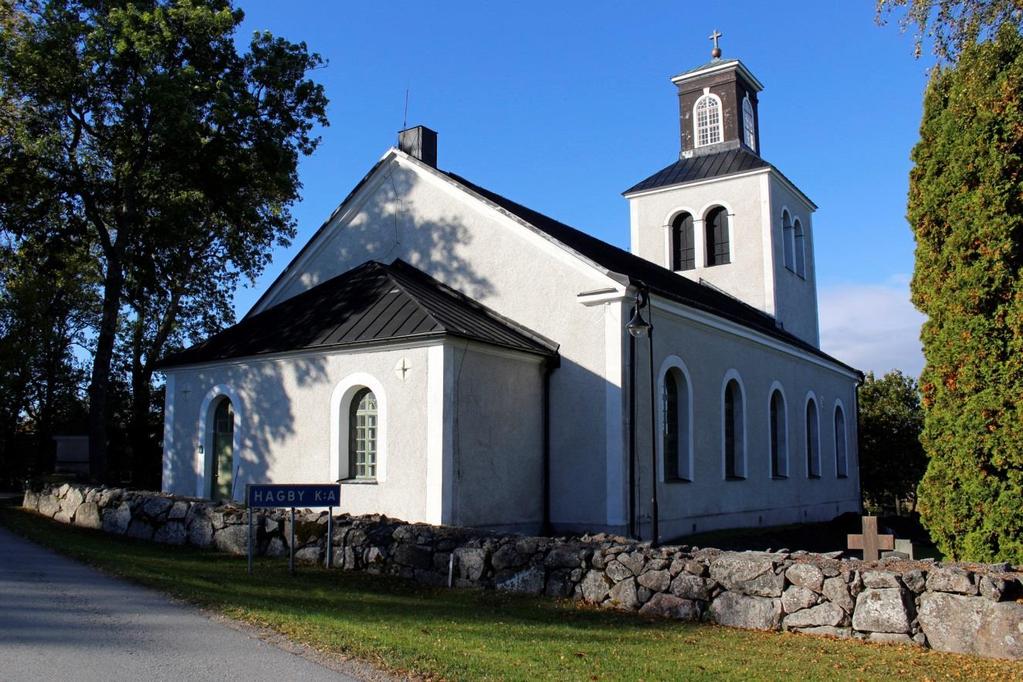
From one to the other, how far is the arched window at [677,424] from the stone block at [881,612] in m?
9.46

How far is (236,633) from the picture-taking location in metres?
7.73

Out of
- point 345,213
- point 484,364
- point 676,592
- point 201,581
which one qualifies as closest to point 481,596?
point 676,592

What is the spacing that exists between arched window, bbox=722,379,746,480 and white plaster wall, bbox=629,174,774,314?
23.5ft

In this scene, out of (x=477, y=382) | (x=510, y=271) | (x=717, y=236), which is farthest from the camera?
(x=717, y=236)

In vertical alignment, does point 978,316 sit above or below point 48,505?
above

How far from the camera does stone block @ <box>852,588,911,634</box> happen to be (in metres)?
8.32

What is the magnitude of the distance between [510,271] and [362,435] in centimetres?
464

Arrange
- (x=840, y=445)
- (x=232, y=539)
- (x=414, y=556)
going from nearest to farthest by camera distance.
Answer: (x=414, y=556) → (x=232, y=539) → (x=840, y=445)

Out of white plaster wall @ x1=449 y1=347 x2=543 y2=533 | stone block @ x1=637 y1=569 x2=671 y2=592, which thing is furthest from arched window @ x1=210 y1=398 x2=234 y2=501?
stone block @ x1=637 y1=569 x2=671 y2=592

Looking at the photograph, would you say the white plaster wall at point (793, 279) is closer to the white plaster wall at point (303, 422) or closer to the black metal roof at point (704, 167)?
the black metal roof at point (704, 167)

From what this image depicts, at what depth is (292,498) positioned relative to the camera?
1152cm

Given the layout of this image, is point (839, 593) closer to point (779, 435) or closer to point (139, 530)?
point (139, 530)

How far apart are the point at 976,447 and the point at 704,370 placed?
9.37 metres

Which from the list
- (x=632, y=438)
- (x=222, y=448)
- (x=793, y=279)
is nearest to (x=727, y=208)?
(x=793, y=279)
